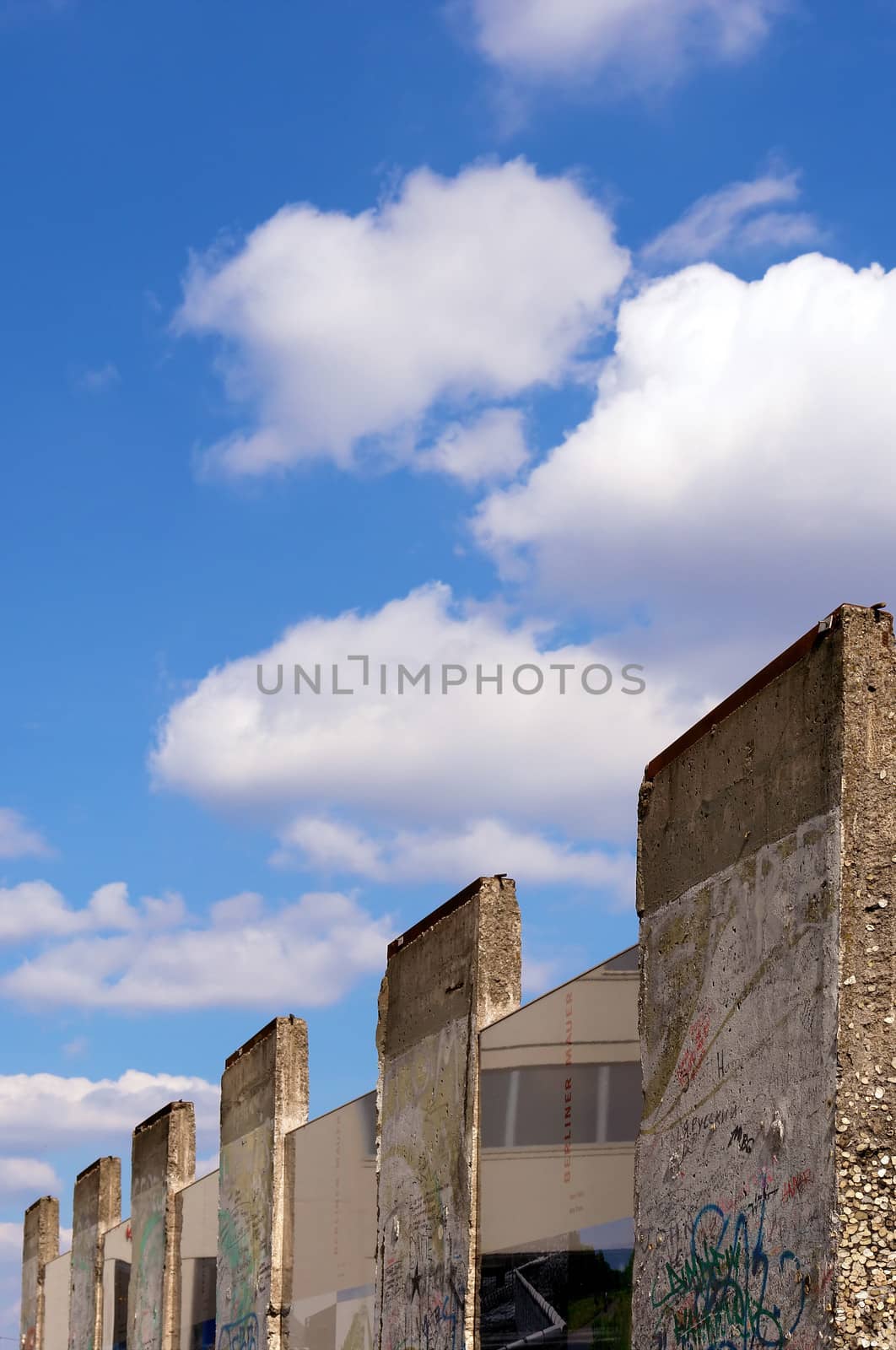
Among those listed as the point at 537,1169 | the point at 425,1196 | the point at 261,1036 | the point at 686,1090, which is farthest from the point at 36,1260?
the point at 686,1090

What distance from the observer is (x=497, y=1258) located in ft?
46.6

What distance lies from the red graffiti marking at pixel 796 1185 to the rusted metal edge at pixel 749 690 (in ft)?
9.06

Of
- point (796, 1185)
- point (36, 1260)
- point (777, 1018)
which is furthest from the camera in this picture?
point (36, 1260)

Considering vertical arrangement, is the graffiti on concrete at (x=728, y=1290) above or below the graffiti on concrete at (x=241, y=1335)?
above

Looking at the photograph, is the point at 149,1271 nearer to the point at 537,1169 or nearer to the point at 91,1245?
the point at 91,1245

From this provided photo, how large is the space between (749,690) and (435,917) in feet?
21.3

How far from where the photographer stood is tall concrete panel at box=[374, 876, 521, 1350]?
48.6 ft

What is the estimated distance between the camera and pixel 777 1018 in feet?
31.8

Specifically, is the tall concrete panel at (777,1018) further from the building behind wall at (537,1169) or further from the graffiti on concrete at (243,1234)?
the graffiti on concrete at (243,1234)

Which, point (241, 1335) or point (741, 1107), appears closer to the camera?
point (741, 1107)

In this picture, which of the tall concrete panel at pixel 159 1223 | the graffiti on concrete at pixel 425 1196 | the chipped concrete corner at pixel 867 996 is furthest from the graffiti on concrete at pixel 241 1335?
the chipped concrete corner at pixel 867 996

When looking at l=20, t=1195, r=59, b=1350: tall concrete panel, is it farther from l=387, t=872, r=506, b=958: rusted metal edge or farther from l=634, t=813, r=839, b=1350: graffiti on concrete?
l=634, t=813, r=839, b=1350: graffiti on concrete

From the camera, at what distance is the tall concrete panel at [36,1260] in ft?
133

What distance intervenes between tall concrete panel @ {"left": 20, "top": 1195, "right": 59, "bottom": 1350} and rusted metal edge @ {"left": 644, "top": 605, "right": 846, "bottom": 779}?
3242 cm
